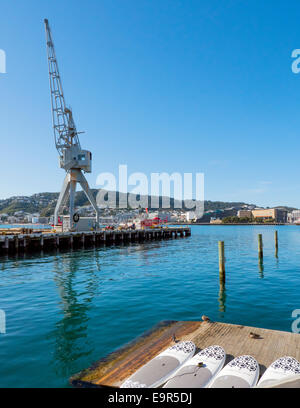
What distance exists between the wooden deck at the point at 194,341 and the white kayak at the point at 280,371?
32 cm

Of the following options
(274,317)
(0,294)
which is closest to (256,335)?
(274,317)

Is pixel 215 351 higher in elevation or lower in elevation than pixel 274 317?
higher

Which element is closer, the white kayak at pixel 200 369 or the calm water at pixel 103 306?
the white kayak at pixel 200 369

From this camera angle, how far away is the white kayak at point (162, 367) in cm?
668

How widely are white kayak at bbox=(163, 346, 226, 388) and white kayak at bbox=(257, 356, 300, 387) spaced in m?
1.16

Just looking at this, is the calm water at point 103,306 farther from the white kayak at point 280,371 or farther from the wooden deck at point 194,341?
the white kayak at point 280,371

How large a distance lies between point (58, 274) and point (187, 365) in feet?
63.6

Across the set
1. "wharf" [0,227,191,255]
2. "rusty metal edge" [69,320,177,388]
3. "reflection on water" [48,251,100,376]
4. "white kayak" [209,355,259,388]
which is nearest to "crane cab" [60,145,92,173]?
"wharf" [0,227,191,255]

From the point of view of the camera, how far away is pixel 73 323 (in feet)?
40.9

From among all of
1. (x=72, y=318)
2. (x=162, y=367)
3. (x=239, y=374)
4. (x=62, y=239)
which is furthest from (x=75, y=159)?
(x=239, y=374)

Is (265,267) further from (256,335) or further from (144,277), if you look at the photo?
(256,335)

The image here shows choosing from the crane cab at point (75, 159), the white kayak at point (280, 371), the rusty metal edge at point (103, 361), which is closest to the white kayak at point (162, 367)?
the rusty metal edge at point (103, 361)

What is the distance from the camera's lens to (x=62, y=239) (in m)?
47.7

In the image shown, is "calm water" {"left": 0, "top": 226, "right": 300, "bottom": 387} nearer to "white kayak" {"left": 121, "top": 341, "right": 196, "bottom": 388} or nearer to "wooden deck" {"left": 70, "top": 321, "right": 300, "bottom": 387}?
"wooden deck" {"left": 70, "top": 321, "right": 300, "bottom": 387}
